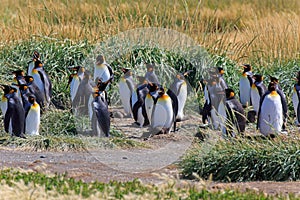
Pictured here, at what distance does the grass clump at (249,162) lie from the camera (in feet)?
28.2

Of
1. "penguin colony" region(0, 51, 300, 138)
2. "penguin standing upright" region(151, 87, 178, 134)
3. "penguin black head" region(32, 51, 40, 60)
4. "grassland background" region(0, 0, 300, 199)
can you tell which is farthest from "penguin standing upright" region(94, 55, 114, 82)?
"penguin standing upright" region(151, 87, 178, 134)

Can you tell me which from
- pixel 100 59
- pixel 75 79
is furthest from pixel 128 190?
pixel 100 59

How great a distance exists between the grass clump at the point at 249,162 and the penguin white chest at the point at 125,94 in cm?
503

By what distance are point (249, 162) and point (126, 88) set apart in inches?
220

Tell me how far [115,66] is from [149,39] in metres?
0.94

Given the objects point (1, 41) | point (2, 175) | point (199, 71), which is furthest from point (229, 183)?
point (1, 41)

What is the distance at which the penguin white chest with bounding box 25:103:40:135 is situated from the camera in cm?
1161

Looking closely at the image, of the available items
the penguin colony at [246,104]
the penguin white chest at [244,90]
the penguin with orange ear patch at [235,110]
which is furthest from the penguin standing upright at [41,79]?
the penguin white chest at [244,90]

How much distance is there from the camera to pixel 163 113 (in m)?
12.2

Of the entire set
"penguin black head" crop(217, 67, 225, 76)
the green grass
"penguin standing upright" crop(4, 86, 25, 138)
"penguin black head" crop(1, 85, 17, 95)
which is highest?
"penguin black head" crop(217, 67, 225, 76)

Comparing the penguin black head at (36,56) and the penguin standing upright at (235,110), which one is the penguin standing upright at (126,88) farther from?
the penguin standing upright at (235,110)

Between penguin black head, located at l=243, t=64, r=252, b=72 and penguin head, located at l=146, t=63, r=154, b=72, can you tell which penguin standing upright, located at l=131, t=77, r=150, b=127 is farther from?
penguin black head, located at l=243, t=64, r=252, b=72

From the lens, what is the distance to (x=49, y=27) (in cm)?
1667

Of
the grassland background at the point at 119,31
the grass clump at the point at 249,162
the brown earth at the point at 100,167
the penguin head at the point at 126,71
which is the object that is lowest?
the brown earth at the point at 100,167
